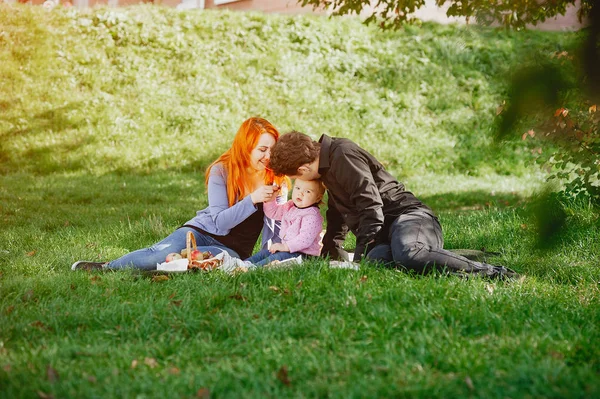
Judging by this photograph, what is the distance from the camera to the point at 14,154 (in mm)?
10406

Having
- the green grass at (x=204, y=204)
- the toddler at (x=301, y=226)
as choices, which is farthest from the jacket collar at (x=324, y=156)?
the green grass at (x=204, y=204)

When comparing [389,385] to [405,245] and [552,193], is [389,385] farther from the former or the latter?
[405,245]

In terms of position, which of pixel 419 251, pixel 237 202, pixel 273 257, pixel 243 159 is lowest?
pixel 273 257

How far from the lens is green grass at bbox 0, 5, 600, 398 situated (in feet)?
8.64

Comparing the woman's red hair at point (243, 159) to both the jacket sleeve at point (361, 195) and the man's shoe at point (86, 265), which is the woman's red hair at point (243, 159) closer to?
the jacket sleeve at point (361, 195)

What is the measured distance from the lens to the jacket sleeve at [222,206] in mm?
4844

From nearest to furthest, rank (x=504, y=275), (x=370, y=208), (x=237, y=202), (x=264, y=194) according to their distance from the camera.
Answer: (x=504, y=275), (x=370, y=208), (x=264, y=194), (x=237, y=202)

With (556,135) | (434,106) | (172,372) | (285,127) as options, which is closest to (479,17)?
(556,135)

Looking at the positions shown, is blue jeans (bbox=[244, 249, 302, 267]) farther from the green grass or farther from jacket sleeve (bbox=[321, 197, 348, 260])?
the green grass

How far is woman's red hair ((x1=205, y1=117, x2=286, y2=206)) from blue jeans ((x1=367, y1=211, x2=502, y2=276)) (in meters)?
1.07

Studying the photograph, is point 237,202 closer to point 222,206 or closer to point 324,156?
point 222,206

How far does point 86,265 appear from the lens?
4582 mm

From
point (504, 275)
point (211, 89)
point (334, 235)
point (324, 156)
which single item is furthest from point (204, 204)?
point (504, 275)

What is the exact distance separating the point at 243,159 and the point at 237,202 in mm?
344
